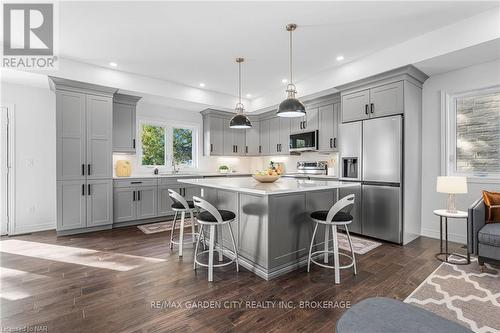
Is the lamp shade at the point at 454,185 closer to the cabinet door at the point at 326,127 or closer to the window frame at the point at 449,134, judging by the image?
the window frame at the point at 449,134

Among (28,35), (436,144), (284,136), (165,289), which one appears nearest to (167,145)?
(284,136)

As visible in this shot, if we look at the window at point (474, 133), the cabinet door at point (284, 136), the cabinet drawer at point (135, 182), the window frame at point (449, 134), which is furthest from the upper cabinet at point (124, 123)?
the window at point (474, 133)

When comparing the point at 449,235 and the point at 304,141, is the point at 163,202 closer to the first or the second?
the point at 304,141

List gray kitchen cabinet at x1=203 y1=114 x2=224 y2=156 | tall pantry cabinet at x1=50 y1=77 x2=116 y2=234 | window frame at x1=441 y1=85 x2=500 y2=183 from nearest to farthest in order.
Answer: window frame at x1=441 y1=85 x2=500 y2=183
tall pantry cabinet at x1=50 y1=77 x2=116 y2=234
gray kitchen cabinet at x1=203 y1=114 x2=224 y2=156

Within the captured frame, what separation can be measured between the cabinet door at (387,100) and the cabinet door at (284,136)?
239 centimetres

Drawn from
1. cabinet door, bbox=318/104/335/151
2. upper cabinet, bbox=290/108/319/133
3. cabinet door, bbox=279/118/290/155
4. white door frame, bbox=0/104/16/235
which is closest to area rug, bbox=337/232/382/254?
cabinet door, bbox=318/104/335/151

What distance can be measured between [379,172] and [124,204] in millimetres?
4724

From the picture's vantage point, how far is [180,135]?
663cm

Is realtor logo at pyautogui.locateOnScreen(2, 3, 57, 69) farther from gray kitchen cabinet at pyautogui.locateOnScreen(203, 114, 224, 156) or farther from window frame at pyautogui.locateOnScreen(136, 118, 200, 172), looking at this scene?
gray kitchen cabinet at pyautogui.locateOnScreen(203, 114, 224, 156)

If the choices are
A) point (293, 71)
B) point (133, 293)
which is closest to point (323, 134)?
point (293, 71)

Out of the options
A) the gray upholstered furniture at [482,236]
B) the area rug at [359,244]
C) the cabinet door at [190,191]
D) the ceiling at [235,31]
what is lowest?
the area rug at [359,244]

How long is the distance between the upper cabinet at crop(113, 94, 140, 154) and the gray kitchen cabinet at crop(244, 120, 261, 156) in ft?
9.80

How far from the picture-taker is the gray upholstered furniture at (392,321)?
1.05 meters

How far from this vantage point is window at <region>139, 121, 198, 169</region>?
19.7 feet
